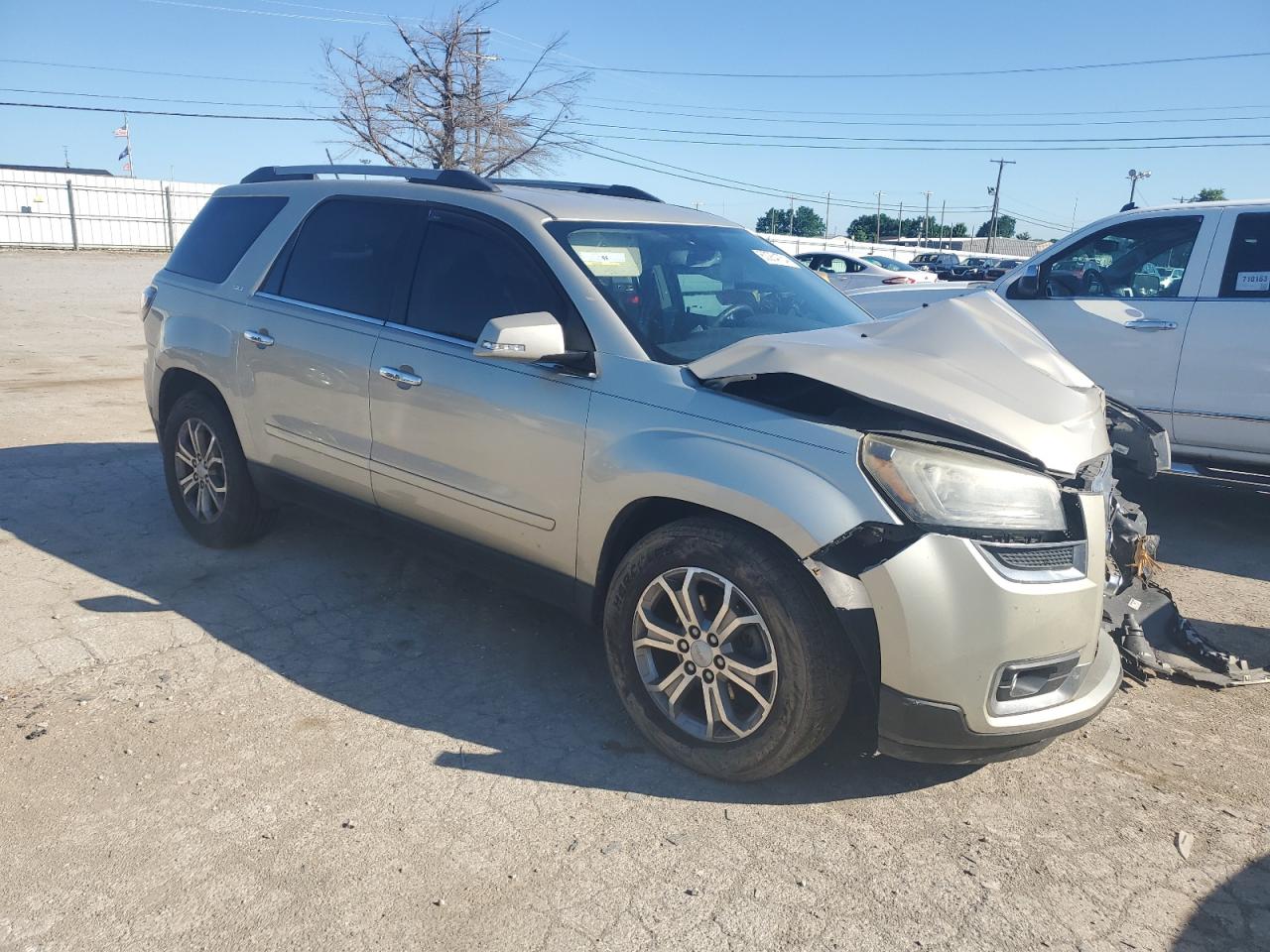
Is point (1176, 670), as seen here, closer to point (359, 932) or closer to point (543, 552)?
point (543, 552)

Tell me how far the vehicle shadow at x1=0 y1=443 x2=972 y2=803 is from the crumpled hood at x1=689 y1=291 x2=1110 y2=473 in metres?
1.19

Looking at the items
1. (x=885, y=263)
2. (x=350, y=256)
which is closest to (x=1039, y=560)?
(x=350, y=256)

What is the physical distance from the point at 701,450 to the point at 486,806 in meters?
1.27

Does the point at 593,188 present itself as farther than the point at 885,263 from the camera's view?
No

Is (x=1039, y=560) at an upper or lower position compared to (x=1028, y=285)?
lower

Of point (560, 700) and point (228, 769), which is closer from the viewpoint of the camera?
point (228, 769)

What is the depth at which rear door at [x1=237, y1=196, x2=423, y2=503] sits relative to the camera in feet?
13.7

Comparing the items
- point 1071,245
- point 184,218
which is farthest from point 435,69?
point 1071,245

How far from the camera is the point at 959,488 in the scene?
108 inches

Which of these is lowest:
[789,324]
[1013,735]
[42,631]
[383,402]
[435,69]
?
[42,631]

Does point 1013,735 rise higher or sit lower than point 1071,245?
lower

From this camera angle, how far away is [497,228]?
384 cm

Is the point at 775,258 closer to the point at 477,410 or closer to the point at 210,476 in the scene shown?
the point at 477,410

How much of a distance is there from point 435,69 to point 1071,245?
29867 mm
